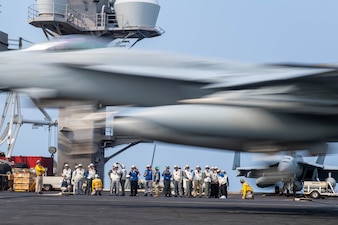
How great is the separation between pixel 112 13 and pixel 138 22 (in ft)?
13.7

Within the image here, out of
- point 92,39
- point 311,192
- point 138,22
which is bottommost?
point 311,192

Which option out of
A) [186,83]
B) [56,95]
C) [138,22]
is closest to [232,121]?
[186,83]

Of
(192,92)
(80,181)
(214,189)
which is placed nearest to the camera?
(192,92)

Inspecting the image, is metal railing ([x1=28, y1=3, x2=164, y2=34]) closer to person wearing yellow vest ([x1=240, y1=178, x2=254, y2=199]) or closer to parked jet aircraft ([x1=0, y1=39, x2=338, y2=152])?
person wearing yellow vest ([x1=240, y1=178, x2=254, y2=199])

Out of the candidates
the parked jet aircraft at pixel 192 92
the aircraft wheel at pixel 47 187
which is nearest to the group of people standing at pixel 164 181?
the aircraft wheel at pixel 47 187

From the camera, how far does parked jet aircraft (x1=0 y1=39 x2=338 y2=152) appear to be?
1142cm

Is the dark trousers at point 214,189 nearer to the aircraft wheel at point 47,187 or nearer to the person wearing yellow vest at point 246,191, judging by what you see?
the person wearing yellow vest at point 246,191

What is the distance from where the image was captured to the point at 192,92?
13.0 metres

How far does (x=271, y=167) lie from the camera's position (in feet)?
43.7

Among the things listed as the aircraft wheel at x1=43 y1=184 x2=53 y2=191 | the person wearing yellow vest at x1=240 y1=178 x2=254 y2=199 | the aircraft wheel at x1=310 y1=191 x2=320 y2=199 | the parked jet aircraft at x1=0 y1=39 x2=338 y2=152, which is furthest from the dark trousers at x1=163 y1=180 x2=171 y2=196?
the parked jet aircraft at x1=0 y1=39 x2=338 y2=152

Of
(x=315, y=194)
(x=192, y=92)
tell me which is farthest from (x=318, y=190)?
(x=192, y=92)

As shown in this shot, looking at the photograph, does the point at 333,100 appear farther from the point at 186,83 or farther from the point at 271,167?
the point at 186,83

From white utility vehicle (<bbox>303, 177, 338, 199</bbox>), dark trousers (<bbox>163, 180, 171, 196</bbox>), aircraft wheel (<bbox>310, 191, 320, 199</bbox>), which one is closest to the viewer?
dark trousers (<bbox>163, 180, 171, 196</bbox>)

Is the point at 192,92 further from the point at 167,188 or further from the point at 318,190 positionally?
the point at 318,190
